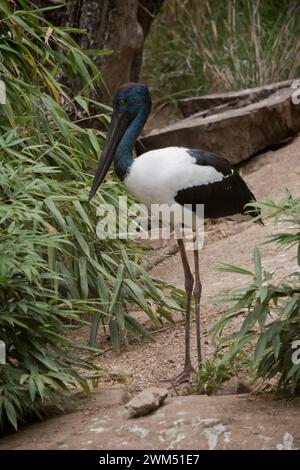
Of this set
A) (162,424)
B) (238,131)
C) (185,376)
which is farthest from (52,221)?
(238,131)

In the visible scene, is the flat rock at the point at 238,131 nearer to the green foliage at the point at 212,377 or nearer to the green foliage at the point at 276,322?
the green foliage at the point at 212,377

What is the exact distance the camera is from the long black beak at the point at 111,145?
5.64m

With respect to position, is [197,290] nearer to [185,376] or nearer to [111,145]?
[185,376]

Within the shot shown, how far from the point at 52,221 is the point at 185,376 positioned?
112cm

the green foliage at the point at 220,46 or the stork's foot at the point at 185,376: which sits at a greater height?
the green foliage at the point at 220,46

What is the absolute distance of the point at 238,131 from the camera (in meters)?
8.38

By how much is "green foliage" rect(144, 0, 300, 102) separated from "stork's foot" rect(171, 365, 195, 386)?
Result: 519cm

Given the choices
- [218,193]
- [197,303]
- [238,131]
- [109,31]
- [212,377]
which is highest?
[109,31]

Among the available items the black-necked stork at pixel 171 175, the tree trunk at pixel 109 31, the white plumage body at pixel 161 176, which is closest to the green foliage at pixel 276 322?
the black-necked stork at pixel 171 175

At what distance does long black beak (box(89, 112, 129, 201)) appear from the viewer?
18.5 feet

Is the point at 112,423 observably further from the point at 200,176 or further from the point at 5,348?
the point at 200,176
